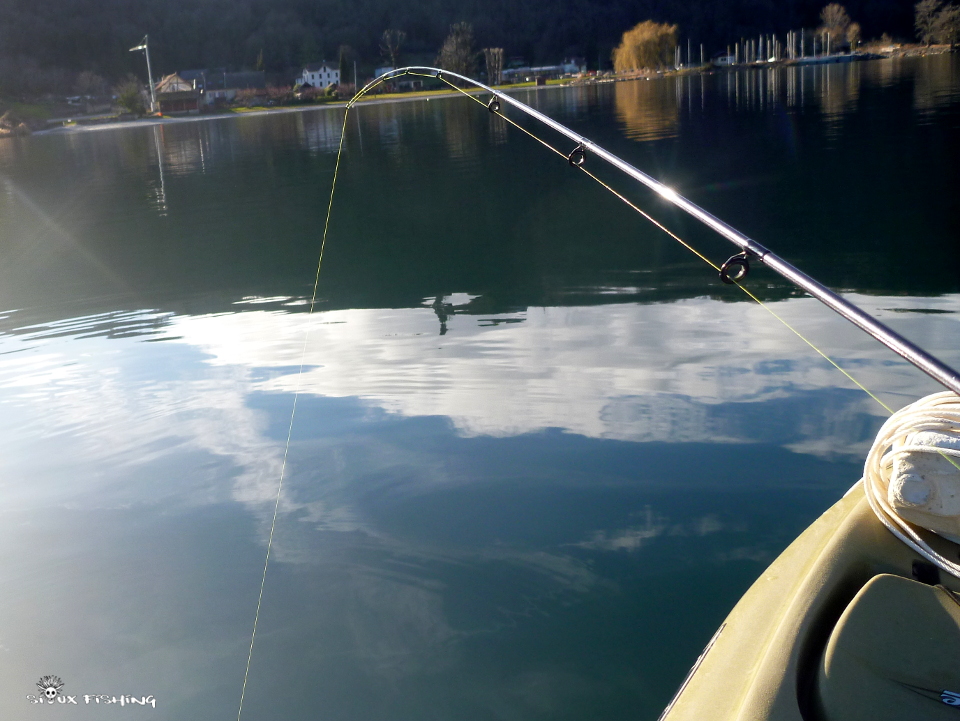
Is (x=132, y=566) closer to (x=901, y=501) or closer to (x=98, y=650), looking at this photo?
(x=98, y=650)

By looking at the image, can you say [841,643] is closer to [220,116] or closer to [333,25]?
[220,116]

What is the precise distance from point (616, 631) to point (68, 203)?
58.1ft

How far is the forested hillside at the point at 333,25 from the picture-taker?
95812 mm

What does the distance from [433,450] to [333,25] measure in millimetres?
123735

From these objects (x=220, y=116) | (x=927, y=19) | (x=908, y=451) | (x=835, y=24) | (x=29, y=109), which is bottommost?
(x=908, y=451)

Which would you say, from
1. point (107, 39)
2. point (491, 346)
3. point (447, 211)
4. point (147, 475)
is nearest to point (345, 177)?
point (447, 211)

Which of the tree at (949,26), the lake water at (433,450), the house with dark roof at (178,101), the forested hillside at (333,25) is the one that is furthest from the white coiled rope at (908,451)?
the forested hillside at (333,25)

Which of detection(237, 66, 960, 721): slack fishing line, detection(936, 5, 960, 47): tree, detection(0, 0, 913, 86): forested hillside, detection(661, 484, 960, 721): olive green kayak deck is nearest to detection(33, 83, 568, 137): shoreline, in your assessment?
detection(936, 5, 960, 47): tree

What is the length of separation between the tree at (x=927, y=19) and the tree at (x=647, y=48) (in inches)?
926

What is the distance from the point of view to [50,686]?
3082 millimetres

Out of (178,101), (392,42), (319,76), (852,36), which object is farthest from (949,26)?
(392,42)

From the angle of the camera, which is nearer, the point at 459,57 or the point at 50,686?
the point at 50,686

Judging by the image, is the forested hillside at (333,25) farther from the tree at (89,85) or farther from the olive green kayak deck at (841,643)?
the olive green kayak deck at (841,643)

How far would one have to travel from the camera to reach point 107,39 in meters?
100
